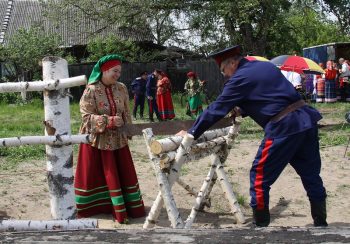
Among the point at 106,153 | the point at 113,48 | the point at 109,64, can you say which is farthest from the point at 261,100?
the point at 113,48

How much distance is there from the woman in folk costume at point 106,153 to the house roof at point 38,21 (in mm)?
20769

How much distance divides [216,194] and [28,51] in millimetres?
17475

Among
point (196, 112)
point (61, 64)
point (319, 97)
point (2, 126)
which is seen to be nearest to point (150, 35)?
point (319, 97)

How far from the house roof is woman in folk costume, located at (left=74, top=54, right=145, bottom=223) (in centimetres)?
2077

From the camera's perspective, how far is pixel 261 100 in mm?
4152

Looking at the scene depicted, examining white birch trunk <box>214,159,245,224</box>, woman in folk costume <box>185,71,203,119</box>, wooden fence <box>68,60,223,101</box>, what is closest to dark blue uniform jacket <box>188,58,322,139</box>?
white birch trunk <box>214,159,245,224</box>

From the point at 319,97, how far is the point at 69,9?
33.4 ft

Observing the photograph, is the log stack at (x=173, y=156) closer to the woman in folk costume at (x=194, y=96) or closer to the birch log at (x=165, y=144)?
the birch log at (x=165, y=144)

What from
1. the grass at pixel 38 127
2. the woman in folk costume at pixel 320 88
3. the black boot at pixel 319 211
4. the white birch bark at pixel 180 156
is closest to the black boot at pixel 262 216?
the black boot at pixel 319 211

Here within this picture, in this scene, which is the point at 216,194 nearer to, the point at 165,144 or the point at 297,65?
the point at 165,144

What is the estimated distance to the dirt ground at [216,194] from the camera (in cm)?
548

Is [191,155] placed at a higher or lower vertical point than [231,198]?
higher

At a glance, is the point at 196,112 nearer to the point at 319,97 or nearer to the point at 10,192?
the point at 319,97

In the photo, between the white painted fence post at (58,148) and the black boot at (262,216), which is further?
the black boot at (262,216)
